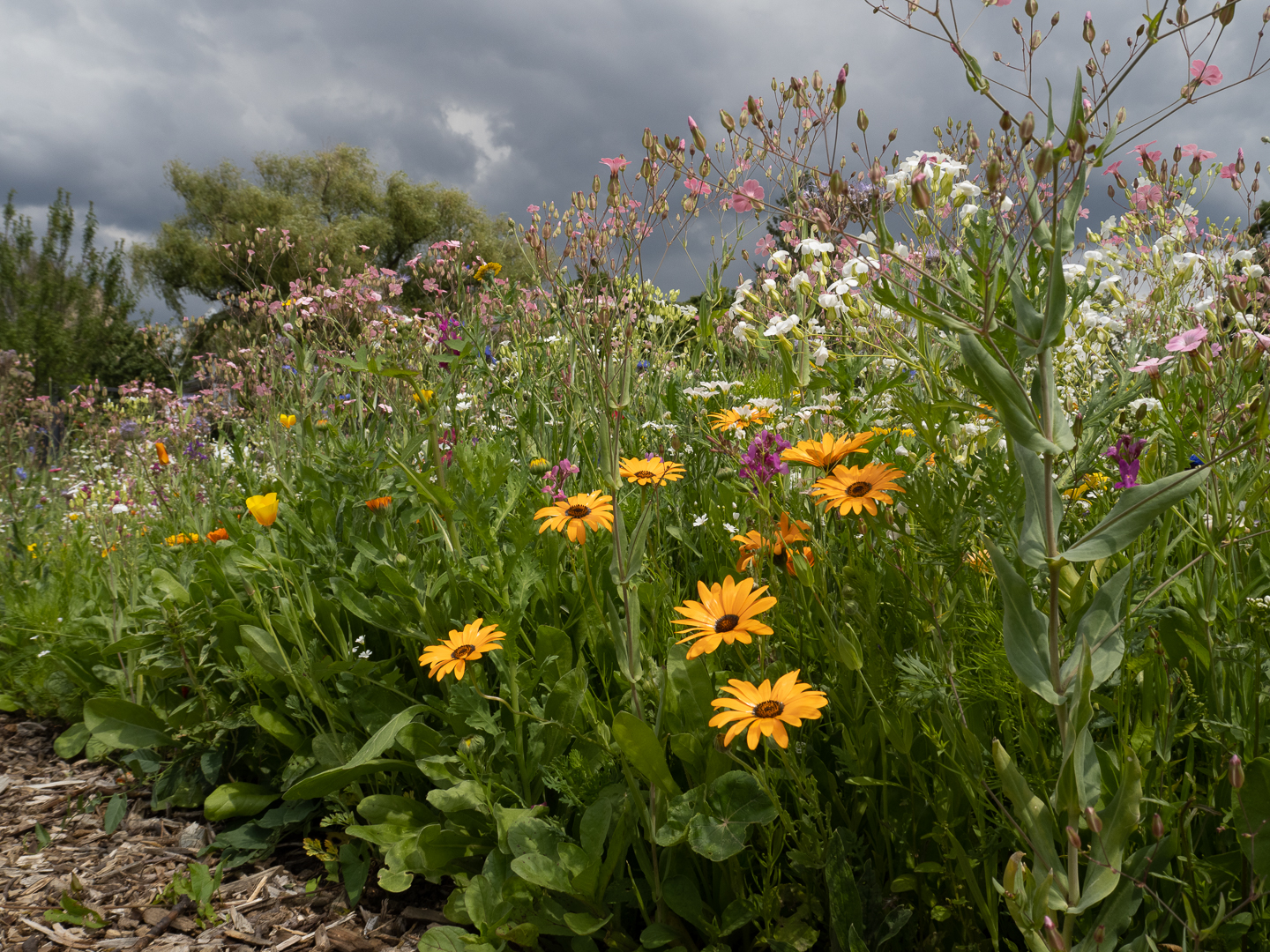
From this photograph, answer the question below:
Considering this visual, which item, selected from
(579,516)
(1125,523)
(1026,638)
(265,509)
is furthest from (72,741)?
(1125,523)

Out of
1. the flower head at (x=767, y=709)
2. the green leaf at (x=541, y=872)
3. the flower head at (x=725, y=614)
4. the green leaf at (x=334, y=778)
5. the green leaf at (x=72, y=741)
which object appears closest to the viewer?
the flower head at (x=767, y=709)

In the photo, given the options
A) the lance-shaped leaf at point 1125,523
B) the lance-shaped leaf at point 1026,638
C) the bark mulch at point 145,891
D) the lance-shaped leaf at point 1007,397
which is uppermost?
the lance-shaped leaf at point 1007,397

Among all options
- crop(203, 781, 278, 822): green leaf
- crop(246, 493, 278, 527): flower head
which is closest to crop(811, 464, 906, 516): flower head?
crop(246, 493, 278, 527): flower head

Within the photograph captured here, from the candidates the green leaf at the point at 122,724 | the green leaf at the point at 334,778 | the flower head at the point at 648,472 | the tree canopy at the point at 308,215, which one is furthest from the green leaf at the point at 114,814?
the tree canopy at the point at 308,215

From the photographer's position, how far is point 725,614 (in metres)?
1.21

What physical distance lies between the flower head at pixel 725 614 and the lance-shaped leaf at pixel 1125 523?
0.41m

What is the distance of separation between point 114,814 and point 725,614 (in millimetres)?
2014

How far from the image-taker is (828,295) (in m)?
1.84

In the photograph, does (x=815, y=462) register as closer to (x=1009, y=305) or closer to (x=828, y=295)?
(x=1009, y=305)

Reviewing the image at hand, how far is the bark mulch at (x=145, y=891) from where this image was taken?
66.2 inches

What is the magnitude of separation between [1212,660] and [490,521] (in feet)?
5.34

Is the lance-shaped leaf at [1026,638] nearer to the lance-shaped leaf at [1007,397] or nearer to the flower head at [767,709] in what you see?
the lance-shaped leaf at [1007,397]

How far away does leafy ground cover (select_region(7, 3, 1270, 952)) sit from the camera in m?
0.97

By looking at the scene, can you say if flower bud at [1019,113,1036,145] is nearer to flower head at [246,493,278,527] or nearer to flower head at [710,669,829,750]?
flower head at [710,669,829,750]
